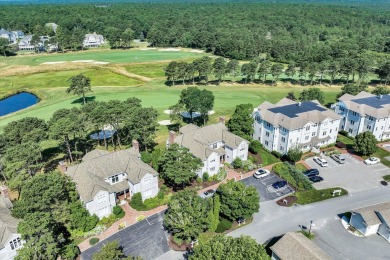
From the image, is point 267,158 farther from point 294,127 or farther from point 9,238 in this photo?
point 9,238

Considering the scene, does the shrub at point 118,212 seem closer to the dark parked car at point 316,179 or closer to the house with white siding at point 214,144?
the house with white siding at point 214,144

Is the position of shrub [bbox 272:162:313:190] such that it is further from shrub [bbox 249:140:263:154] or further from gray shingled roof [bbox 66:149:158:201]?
gray shingled roof [bbox 66:149:158:201]

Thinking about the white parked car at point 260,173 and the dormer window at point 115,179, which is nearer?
the dormer window at point 115,179

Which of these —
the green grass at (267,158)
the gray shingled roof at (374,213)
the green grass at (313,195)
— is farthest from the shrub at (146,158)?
the gray shingled roof at (374,213)

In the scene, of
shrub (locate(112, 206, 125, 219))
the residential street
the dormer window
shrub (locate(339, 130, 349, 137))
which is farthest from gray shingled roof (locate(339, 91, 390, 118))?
shrub (locate(112, 206, 125, 219))

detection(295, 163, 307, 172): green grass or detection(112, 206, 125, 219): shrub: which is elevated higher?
detection(112, 206, 125, 219): shrub

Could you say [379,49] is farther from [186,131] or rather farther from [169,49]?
[186,131]

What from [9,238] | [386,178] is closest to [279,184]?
[386,178]

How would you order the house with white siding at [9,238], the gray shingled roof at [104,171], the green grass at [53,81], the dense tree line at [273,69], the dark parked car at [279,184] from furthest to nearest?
1. the green grass at [53,81]
2. the dense tree line at [273,69]
3. the dark parked car at [279,184]
4. the gray shingled roof at [104,171]
5. the house with white siding at [9,238]
